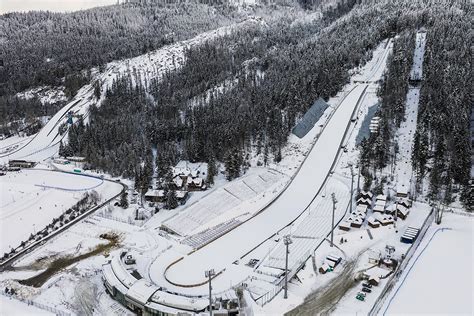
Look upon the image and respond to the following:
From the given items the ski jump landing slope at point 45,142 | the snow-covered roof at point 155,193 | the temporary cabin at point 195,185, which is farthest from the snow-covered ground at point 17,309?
the ski jump landing slope at point 45,142

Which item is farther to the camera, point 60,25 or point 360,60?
point 60,25

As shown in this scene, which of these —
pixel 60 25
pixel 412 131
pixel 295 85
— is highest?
pixel 60 25

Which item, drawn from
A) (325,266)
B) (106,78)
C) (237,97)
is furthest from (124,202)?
(106,78)

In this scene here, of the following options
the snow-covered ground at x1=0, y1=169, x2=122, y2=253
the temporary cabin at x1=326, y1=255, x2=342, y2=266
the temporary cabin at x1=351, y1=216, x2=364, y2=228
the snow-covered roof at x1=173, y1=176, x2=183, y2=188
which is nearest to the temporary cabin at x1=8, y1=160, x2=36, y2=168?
the snow-covered ground at x1=0, y1=169, x2=122, y2=253

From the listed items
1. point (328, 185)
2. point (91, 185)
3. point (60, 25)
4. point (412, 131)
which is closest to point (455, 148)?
point (412, 131)

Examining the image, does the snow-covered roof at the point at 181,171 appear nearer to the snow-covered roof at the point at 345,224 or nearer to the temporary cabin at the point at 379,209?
the snow-covered roof at the point at 345,224

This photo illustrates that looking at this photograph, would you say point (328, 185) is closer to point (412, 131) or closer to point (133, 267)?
point (412, 131)
